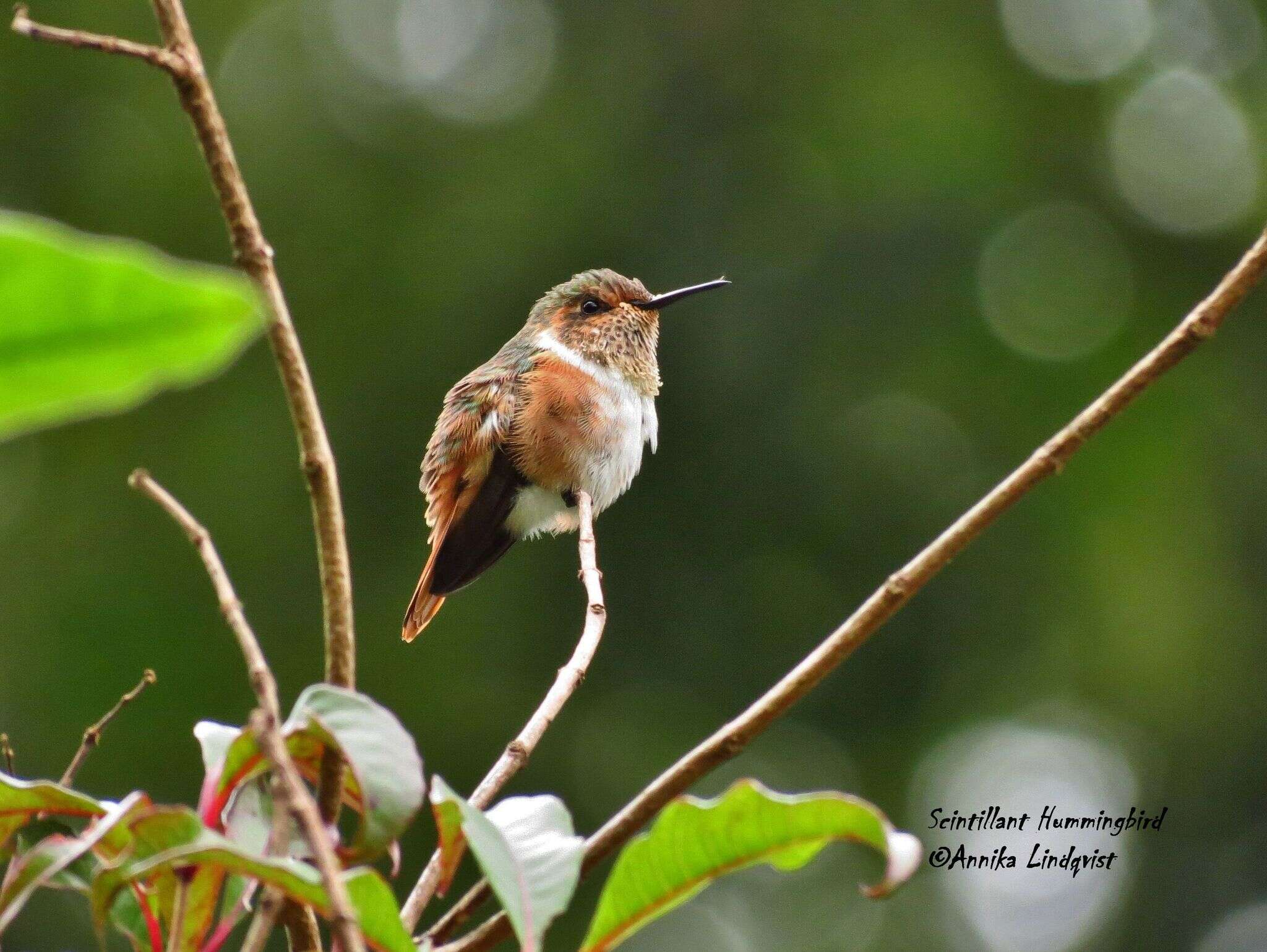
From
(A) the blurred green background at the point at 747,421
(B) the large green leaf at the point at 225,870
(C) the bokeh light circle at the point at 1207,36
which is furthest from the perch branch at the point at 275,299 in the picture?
(C) the bokeh light circle at the point at 1207,36

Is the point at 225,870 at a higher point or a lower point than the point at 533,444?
lower

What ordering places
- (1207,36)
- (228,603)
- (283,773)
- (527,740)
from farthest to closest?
1. (1207,36)
2. (527,740)
3. (228,603)
4. (283,773)

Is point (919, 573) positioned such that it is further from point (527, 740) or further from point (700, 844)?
point (527, 740)

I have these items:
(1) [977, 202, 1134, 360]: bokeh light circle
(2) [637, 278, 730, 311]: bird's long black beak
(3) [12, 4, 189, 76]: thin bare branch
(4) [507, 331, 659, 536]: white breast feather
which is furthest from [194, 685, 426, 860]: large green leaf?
(1) [977, 202, 1134, 360]: bokeh light circle

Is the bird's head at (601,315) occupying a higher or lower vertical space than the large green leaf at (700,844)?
higher

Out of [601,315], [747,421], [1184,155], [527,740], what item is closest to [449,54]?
[747,421]

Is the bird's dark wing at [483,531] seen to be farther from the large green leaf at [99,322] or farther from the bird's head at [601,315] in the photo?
the large green leaf at [99,322]

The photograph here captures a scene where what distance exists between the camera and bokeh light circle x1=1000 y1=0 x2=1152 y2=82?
18438 millimetres

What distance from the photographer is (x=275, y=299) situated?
1202 mm

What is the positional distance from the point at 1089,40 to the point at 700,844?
61.7 feet

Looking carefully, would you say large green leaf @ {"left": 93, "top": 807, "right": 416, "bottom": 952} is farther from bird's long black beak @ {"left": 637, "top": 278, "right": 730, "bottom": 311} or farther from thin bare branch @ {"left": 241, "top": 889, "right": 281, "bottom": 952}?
bird's long black beak @ {"left": 637, "top": 278, "right": 730, "bottom": 311}

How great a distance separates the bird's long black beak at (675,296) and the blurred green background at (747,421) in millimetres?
7655

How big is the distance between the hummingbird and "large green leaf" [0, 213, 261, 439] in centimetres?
402

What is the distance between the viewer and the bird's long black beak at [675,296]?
4.68 meters
